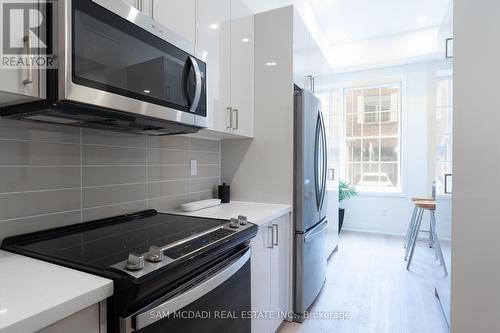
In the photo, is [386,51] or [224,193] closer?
[224,193]

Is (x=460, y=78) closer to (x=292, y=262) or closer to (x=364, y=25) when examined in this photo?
(x=292, y=262)

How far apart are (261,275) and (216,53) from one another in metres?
1.37

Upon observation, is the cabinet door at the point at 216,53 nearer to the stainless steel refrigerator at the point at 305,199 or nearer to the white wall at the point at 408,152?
the stainless steel refrigerator at the point at 305,199

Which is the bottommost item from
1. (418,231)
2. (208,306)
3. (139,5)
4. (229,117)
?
(418,231)

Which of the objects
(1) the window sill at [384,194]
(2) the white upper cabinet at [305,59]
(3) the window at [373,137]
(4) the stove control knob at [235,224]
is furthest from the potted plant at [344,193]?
(4) the stove control knob at [235,224]

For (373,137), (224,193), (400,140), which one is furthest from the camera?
(373,137)

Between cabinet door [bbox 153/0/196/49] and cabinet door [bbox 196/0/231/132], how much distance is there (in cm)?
6

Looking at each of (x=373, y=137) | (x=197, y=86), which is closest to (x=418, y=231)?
(x=373, y=137)

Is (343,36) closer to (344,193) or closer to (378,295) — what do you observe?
(344,193)

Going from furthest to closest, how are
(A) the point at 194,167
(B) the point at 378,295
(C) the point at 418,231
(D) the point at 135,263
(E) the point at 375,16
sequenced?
1. (E) the point at 375,16
2. (C) the point at 418,231
3. (B) the point at 378,295
4. (A) the point at 194,167
5. (D) the point at 135,263

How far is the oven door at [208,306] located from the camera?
0.81 m

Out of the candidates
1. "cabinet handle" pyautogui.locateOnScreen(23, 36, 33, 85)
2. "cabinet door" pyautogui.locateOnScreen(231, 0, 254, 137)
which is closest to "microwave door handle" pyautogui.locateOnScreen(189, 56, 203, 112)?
"cabinet door" pyautogui.locateOnScreen(231, 0, 254, 137)

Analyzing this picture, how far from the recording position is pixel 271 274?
1.77 metres

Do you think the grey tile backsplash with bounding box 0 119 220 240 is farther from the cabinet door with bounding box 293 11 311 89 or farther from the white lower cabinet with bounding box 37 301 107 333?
the cabinet door with bounding box 293 11 311 89
